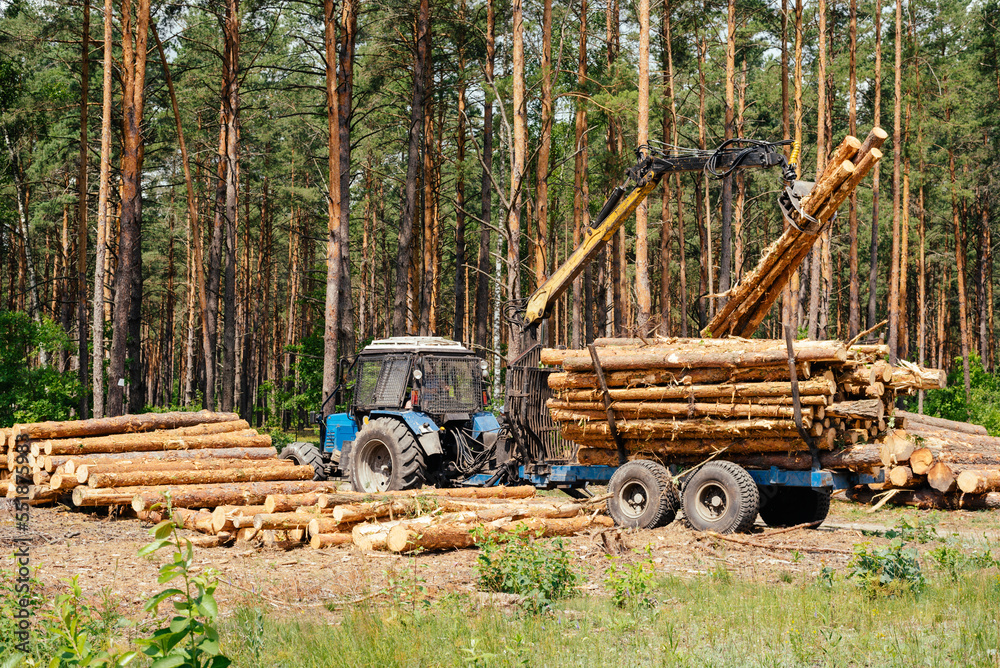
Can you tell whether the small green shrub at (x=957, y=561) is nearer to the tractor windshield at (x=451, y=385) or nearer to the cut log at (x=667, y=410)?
the cut log at (x=667, y=410)

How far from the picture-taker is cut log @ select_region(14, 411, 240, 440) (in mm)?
13039

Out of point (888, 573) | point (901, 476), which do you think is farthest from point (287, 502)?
point (901, 476)

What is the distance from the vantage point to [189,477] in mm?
12477

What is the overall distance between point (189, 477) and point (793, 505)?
8187 mm

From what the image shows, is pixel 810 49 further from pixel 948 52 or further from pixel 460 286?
pixel 460 286

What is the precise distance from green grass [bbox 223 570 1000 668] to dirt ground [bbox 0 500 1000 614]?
844 mm

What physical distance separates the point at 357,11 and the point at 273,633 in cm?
1707

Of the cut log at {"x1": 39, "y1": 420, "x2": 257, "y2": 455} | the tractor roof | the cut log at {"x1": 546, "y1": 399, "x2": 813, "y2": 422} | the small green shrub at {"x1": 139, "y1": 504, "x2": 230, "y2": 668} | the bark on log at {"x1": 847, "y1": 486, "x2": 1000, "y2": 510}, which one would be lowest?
the bark on log at {"x1": 847, "y1": 486, "x2": 1000, "y2": 510}

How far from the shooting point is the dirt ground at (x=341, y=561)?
7.56 m

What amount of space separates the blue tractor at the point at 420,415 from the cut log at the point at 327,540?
10.6ft

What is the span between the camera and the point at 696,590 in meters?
7.47

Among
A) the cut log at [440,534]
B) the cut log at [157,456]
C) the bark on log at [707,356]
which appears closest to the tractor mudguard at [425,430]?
the bark on log at [707,356]

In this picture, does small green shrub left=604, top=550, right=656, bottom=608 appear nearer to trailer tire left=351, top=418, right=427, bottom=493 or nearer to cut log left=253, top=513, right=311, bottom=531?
cut log left=253, top=513, right=311, bottom=531

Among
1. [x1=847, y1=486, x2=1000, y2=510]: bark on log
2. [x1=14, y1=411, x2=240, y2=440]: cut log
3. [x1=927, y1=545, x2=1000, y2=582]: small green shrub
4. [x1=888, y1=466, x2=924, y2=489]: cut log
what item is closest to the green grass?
[x1=927, y1=545, x2=1000, y2=582]: small green shrub
